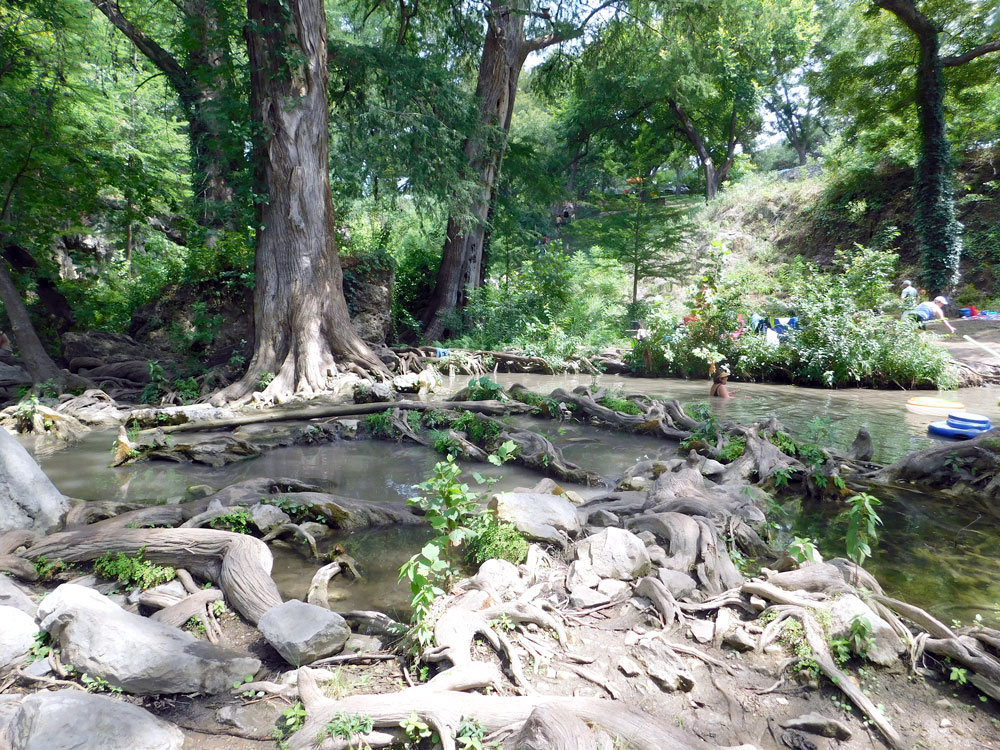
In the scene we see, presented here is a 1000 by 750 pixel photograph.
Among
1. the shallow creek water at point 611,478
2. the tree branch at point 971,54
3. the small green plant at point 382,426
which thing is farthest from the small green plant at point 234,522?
the tree branch at point 971,54

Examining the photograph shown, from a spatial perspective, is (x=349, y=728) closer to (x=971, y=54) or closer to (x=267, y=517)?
(x=267, y=517)

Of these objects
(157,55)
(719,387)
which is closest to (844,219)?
(719,387)

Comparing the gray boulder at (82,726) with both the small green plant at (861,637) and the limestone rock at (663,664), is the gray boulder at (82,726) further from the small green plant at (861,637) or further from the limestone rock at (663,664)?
the small green plant at (861,637)

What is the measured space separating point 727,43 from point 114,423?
2924cm

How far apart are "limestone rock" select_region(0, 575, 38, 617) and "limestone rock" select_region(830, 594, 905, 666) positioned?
158 inches

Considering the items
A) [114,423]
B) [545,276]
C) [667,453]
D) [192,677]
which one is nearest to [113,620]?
[192,677]

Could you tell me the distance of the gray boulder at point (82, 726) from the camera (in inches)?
80.0

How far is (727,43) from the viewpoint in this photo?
88.3 feet

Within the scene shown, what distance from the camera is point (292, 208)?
A: 33.6 feet

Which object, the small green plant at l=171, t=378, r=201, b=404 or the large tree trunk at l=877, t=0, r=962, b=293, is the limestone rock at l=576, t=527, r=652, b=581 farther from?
the large tree trunk at l=877, t=0, r=962, b=293

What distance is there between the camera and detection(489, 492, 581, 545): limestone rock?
13.2 feet

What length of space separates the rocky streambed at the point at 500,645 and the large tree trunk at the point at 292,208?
5879 millimetres

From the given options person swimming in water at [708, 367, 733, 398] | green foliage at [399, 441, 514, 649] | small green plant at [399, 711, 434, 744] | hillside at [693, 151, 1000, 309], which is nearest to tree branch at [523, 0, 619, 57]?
hillside at [693, 151, 1000, 309]

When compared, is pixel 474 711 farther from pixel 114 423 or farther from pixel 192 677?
pixel 114 423
